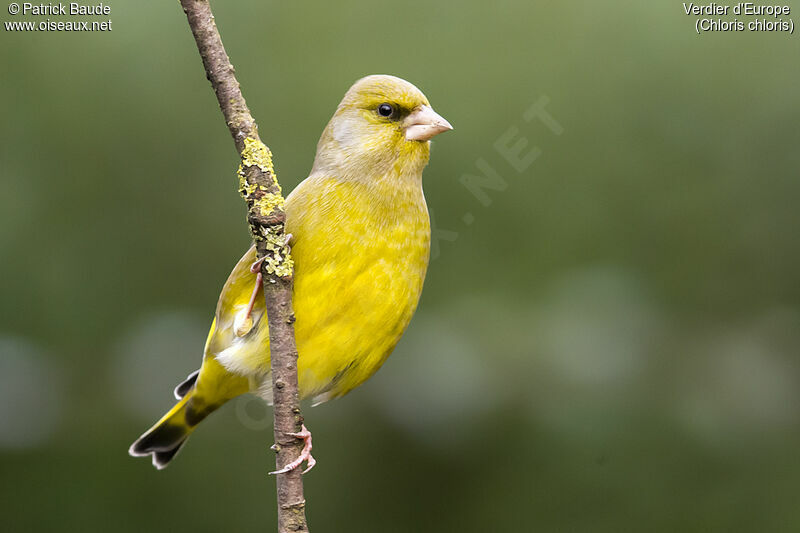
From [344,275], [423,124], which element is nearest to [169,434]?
A: [344,275]

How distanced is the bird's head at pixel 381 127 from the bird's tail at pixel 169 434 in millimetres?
1141

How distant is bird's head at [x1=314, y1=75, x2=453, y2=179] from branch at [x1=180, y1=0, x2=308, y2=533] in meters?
0.63

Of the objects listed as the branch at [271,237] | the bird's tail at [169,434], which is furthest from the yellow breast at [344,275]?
the bird's tail at [169,434]

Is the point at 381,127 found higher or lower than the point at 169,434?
higher

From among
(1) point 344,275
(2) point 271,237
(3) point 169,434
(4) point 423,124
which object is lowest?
(3) point 169,434

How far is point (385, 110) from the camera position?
292 centimetres

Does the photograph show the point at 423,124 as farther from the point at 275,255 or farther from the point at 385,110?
the point at 275,255

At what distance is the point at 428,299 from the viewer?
3838 mm

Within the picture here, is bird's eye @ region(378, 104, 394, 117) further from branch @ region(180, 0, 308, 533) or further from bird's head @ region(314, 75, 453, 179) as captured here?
branch @ region(180, 0, 308, 533)

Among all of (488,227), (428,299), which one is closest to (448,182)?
(488,227)

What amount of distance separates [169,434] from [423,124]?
161 centimetres

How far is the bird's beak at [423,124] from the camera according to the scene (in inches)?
108

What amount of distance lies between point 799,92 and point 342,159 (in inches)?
84.0

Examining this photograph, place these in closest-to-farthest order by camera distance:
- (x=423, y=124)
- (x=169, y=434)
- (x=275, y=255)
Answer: (x=275, y=255)
(x=423, y=124)
(x=169, y=434)
